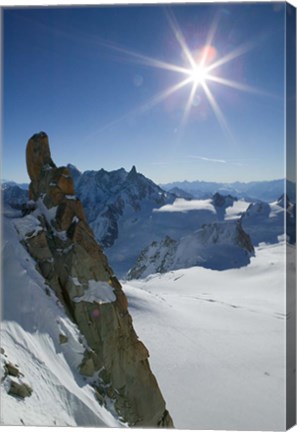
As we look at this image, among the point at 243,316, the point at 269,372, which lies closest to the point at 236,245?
the point at 243,316

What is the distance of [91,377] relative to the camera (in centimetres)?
703

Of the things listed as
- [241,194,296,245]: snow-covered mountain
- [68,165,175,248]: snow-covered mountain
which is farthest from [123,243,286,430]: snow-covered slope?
[68,165,175,248]: snow-covered mountain

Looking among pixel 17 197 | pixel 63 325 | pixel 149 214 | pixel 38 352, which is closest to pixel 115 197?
pixel 149 214

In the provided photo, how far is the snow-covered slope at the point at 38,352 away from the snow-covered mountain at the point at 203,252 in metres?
87.2

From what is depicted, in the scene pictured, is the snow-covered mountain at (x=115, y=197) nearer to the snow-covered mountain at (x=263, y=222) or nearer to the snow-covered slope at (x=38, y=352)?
the snow-covered mountain at (x=263, y=222)

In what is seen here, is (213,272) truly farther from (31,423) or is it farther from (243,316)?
(31,423)

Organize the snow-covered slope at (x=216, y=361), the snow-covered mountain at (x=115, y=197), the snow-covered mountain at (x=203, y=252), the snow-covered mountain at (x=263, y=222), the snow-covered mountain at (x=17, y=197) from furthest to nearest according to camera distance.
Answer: the snow-covered mountain at (x=115, y=197) < the snow-covered mountain at (x=263, y=222) < the snow-covered mountain at (x=203, y=252) < the snow-covered mountain at (x=17, y=197) < the snow-covered slope at (x=216, y=361)

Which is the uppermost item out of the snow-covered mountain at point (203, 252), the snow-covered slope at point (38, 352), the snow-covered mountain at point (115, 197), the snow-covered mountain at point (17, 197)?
the snow-covered mountain at point (115, 197)

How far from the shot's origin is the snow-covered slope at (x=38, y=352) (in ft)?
18.0

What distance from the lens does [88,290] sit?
26.2ft

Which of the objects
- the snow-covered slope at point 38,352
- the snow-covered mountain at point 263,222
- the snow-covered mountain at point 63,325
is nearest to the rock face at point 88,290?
the snow-covered mountain at point 63,325

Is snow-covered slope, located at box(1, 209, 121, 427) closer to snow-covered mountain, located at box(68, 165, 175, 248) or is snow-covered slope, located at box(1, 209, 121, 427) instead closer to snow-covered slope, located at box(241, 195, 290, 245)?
snow-covered slope, located at box(241, 195, 290, 245)

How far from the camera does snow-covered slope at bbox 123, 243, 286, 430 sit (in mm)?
7625

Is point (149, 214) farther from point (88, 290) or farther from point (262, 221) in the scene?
point (88, 290)
